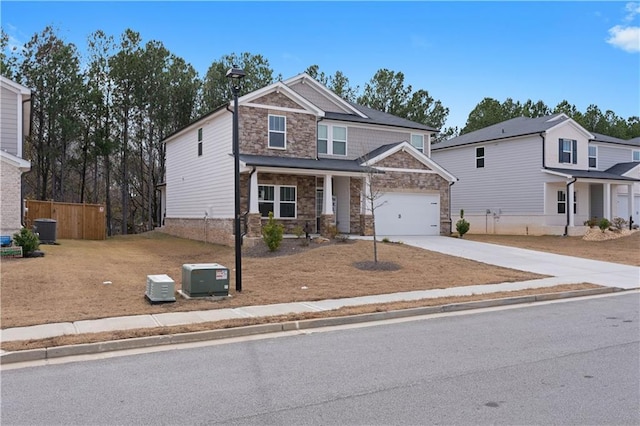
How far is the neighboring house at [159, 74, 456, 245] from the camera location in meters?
22.5

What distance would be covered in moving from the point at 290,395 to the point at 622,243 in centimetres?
2554

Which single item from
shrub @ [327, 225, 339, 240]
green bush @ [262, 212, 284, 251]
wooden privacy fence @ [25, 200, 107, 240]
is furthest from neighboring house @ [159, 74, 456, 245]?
wooden privacy fence @ [25, 200, 107, 240]

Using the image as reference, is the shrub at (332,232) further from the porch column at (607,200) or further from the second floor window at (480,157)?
the porch column at (607,200)

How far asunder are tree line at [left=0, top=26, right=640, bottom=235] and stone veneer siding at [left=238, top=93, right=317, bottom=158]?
15.7 meters

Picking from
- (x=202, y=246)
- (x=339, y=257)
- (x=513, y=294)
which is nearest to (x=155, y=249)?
(x=202, y=246)

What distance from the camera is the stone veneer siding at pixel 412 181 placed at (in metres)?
25.3

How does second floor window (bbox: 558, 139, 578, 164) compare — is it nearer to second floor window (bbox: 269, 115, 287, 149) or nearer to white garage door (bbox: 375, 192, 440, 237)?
white garage door (bbox: 375, 192, 440, 237)

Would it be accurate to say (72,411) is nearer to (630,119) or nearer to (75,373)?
(75,373)

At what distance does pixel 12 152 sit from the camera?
20.9 meters

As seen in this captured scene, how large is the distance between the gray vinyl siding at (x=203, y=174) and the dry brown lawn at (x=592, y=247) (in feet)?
44.6

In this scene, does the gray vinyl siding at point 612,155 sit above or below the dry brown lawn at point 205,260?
above

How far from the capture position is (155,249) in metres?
22.8

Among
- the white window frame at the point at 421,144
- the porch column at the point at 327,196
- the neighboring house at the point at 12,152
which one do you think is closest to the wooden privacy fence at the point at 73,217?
the neighboring house at the point at 12,152

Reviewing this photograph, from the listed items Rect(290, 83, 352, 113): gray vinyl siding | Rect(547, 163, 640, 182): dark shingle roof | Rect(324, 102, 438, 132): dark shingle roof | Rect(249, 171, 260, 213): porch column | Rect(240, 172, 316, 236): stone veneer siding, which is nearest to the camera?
Rect(249, 171, 260, 213): porch column
